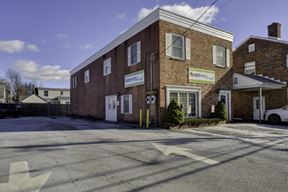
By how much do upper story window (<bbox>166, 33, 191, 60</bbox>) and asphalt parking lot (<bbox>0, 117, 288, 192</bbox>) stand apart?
24.8 feet

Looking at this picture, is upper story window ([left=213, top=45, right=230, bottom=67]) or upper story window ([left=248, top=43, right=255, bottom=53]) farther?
upper story window ([left=248, top=43, right=255, bottom=53])

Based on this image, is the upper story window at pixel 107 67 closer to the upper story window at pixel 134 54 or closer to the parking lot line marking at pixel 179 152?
→ the upper story window at pixel 134 54

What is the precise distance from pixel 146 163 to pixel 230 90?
46.4 ft

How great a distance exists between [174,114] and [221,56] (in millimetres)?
7398

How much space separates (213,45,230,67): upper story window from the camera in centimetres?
1710

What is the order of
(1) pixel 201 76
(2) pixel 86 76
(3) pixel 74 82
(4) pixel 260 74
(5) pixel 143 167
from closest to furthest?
(5) pixel 143 167, (1) pixel 201 76, (4) pixel 260 74, (2) pixel 86 76, (3) pixel 74 82

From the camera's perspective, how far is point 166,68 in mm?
14133

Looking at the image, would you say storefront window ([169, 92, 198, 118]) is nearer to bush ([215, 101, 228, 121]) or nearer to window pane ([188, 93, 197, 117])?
window pane ([188, 93, 197, 117])

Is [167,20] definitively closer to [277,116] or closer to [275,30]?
[277,116]

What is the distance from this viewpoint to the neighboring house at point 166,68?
14.1 metres

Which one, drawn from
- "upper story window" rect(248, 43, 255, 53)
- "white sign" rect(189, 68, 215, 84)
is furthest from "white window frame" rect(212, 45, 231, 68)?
"upper story window" rect(248, 43, 255, 53)

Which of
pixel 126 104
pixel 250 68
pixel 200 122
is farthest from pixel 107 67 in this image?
pixel 250 68

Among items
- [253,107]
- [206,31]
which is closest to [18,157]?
[206,31]

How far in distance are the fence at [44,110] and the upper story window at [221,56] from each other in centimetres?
2222
